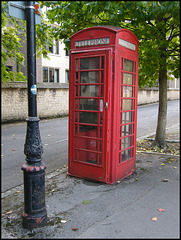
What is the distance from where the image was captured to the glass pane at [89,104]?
4.93m

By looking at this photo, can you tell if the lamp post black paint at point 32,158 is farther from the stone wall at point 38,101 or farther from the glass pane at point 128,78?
the stone wall at point 38,101

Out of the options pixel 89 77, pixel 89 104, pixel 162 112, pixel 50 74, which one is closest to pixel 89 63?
pixel 89 77

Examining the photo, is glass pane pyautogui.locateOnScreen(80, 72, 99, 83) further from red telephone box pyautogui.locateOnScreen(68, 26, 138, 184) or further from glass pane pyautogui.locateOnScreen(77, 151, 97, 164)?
glass pane pyautogui.locateOnScreen(77, 151, 97, 164)

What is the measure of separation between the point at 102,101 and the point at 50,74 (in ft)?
69.0

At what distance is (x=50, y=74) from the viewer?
82.2 ft

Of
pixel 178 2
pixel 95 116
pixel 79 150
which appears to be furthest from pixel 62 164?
pixel 178 2

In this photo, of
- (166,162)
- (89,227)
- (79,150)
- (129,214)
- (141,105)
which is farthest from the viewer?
(141,105)

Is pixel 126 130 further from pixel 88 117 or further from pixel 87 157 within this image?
pixel 87 157

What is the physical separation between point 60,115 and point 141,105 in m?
11.1

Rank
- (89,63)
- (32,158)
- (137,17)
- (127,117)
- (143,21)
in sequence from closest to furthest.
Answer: (32,158)
(89,63)
(127,117)
(137,17)
(143,21)

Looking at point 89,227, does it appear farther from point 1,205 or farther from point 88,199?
point 1,205

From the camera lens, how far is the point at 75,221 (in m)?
3.68

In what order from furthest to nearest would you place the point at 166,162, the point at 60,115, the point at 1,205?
the point at 60,115 < the point at 166,162 < the point at 1,205

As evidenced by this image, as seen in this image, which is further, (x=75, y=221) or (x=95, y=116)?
(x=95, y=116)
